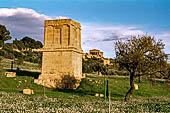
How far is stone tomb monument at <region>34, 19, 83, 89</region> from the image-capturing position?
43000mm

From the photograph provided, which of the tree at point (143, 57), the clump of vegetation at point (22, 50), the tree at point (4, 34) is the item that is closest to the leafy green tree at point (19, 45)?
the clump of vegetation at point (22, 50)

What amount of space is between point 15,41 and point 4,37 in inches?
2474

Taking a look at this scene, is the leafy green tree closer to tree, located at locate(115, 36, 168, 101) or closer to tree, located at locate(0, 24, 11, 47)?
tree, located at locate(0, 24, 11, 47)

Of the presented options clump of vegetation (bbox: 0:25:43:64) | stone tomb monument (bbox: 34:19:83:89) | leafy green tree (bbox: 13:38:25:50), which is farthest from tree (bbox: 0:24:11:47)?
leafy green tree (bbox: 13:38:25:50)

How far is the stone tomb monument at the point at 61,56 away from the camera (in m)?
43.0

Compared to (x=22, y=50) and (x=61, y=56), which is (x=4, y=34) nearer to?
(x=61, y=56)

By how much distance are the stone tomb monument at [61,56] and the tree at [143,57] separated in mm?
13231

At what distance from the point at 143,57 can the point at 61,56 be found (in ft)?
58.0

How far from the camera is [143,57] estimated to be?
31156mm

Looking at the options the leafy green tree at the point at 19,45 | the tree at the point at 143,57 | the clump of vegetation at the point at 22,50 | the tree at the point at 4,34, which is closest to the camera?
the tree at the point at 143,57

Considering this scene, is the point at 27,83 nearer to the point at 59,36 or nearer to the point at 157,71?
the point at 59,36

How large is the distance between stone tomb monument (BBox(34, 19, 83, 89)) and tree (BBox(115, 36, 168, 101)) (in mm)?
13231

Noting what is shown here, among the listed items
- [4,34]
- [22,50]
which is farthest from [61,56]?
Result: [22,50]

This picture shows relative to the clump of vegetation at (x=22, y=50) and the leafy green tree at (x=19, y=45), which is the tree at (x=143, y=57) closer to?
the clump of vegetation at (x=22, y=50)
